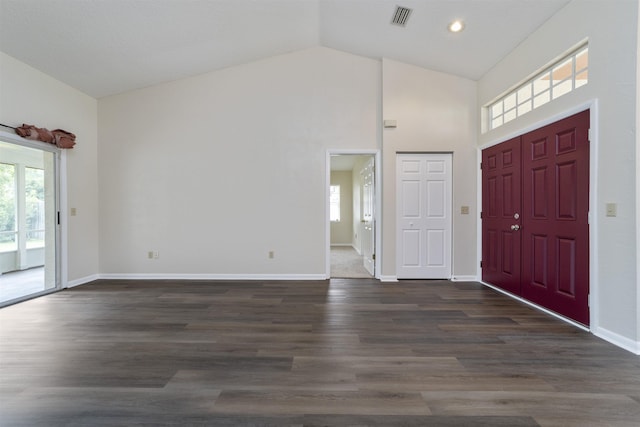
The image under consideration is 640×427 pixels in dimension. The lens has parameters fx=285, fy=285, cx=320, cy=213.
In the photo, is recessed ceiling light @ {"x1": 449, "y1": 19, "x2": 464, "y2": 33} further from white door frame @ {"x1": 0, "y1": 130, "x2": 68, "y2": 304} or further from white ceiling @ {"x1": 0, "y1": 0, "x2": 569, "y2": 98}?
white door frame @ {"x1": 0, "y1": 130, "x2": 68, "y2": 304}

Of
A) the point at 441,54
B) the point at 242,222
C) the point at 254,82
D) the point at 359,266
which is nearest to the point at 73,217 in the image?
the point at 242,222

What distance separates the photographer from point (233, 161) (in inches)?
185

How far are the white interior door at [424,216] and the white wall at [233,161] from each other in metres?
0.86

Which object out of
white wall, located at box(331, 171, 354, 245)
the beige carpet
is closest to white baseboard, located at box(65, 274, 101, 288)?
the beige carpet

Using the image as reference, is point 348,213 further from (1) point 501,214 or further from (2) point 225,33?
(2) point 225,33

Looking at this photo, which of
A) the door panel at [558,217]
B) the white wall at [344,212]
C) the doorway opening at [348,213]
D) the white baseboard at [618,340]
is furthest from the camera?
the white wall at [344,212]

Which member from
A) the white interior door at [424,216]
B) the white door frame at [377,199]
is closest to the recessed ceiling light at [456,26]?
the white interior door at [424,216]

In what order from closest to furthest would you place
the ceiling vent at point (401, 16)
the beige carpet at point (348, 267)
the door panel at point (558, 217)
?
the door panel at point (558, 217)
the ceiling vent at point (401, 16)
the beige carpet at point (348, 267)

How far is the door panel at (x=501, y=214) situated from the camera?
3672 millimetres

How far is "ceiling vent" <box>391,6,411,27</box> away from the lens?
342 centimetres

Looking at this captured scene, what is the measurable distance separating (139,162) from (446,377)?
5.15 metres

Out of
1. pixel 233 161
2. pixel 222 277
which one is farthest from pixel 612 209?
pixel 222 277

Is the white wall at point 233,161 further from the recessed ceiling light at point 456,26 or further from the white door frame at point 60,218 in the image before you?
the recessed ceiling light at point 456,26

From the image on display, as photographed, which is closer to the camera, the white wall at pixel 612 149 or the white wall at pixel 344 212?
the white wall at pixel 612 149
